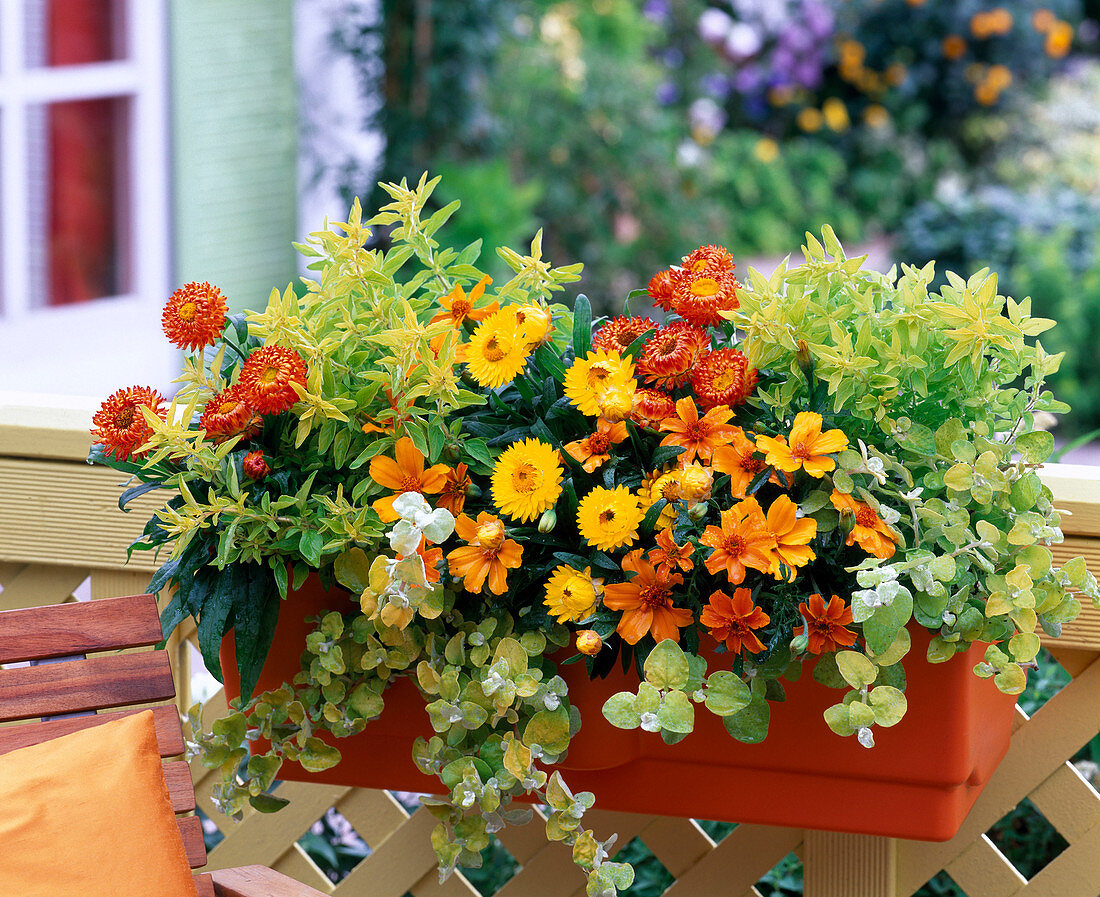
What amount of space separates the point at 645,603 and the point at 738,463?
12 cm

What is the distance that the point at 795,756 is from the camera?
0.96 meters

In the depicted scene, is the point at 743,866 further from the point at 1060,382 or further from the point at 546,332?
the point at 1060,382

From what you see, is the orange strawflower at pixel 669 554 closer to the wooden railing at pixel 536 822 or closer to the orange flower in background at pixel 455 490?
the orange flower in background at pixel 455 490

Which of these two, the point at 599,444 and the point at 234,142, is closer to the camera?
the point at 599,444

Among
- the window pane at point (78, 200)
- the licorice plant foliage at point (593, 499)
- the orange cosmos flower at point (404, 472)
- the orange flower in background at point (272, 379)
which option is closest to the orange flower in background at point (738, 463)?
the licorice plant foliage at point (593, 499)

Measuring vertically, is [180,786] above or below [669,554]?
below

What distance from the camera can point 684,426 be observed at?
2.92 feet

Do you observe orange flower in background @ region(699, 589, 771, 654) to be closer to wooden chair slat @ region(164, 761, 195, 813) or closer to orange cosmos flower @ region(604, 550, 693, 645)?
orange cosmos flower @ region(604, 550, 693, 645)

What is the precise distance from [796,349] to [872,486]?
12 cm

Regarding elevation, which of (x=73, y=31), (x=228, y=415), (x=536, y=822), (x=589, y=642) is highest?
(x=73, y=31)

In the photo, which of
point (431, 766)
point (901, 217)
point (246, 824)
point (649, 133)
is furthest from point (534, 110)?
point (431, 766)

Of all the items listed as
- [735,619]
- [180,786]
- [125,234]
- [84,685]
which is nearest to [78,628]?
[84,685]

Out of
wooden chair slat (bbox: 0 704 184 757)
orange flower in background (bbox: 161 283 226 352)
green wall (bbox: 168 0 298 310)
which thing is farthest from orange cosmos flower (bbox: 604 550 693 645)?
green wall (bbox: 168 0 298 310)

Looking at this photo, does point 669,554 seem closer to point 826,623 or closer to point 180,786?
point 826,623
